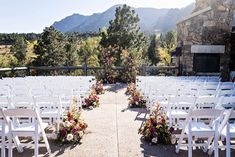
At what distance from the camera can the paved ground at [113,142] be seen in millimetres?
5574

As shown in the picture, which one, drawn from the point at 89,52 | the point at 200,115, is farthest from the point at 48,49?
the point at 200,115

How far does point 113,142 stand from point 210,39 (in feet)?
38.3

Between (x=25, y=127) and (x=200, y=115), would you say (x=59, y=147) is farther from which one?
(x=200, y=115)

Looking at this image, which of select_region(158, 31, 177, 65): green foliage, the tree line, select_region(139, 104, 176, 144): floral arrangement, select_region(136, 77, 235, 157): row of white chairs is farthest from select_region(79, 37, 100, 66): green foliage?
select_region(139, 104, 176, 144): floral arrangement

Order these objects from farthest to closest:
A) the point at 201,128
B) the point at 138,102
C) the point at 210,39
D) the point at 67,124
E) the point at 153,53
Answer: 1. the point at 153,53
2. the point at 210,39
3. the point at 138,102
4. the point at 67,124
5. the point at 201,128

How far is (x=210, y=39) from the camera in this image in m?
16.3

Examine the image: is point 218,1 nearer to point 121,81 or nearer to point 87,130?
point 121,81

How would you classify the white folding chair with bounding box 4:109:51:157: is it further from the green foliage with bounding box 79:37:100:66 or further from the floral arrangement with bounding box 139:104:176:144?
the green foliage with bounding box 79:37:100:66

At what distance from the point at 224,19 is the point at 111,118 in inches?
414

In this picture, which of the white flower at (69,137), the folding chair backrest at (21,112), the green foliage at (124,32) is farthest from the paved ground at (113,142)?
the green foliage at (124,32)

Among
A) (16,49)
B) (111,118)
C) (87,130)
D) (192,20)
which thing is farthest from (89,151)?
(16,49)

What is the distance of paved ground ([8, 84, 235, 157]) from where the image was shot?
5574mm

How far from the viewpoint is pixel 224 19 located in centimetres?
1631

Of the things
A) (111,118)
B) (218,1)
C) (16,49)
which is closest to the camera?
(111,118)
